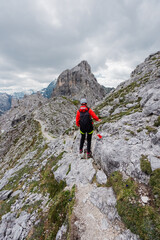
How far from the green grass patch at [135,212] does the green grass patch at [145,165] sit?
1095 mm

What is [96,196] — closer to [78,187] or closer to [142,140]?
[78,187]

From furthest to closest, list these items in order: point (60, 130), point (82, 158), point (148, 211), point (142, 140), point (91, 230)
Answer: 1. point (60, 130)
2. point (82, 158)
3. point (142, 140)
4. point (91, 230)
5. point (148, 211)

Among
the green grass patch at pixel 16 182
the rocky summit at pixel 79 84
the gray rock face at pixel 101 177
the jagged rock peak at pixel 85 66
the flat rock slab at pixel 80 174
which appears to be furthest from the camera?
the jagged rock peak at pixel 85 66

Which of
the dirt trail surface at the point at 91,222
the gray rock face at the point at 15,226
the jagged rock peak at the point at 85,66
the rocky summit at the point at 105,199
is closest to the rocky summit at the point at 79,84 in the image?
the jagged rock peak at the point at 85,66

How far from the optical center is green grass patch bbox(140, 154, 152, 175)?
693 cm

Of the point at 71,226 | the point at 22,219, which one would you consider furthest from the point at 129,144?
the point at 22,219

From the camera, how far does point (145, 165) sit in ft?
23.8

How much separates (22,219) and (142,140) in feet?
48.8

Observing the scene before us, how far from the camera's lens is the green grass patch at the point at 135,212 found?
4977mm

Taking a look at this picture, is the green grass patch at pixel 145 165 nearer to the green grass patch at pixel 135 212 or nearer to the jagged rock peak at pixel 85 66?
the green grass patch at pixel 135 212

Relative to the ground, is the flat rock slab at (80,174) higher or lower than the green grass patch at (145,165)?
lower

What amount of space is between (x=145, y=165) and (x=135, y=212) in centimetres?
292

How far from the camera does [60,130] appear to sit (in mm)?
57625

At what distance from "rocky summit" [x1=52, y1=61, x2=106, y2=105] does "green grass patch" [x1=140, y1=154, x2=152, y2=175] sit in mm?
129714
